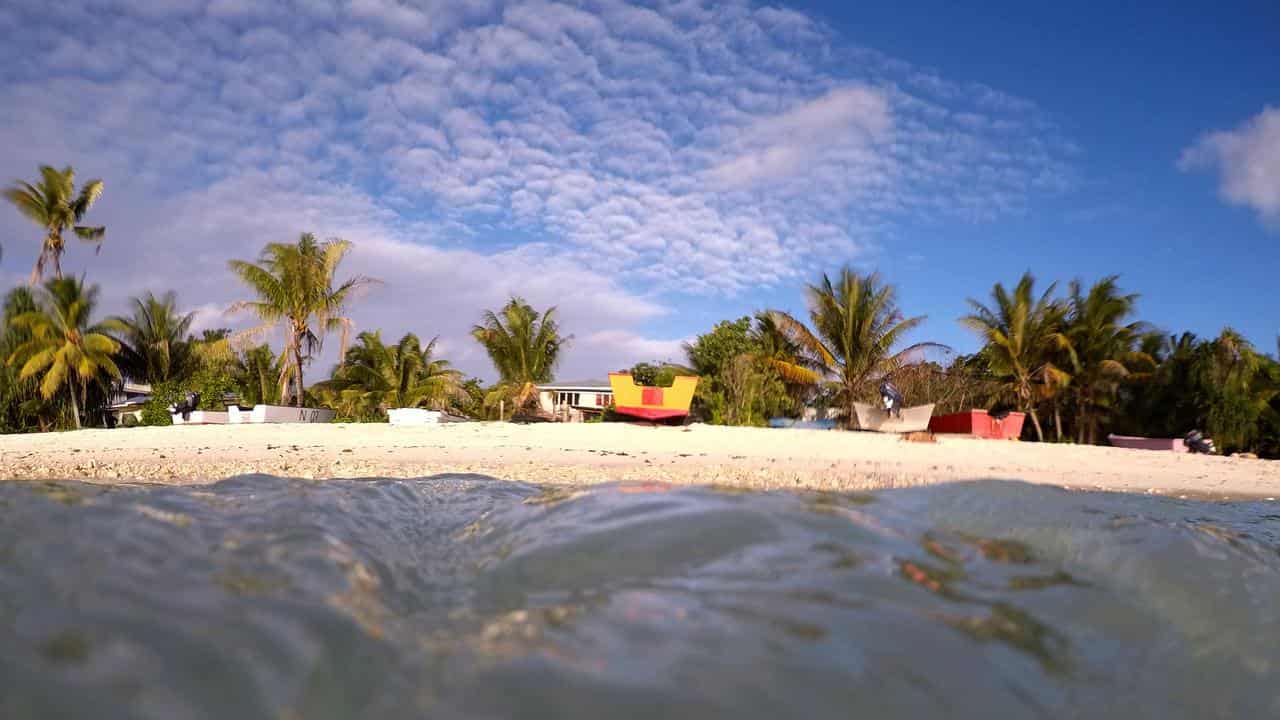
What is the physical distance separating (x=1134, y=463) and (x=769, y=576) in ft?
39.1

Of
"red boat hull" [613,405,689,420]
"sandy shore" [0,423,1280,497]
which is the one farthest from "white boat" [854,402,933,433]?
"red boat hull" [613,405,689,420]

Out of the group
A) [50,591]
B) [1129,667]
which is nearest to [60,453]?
[50,591]

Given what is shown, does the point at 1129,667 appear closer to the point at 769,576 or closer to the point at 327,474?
the point at 769,576

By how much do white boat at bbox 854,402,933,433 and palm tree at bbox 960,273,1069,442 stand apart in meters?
8.11

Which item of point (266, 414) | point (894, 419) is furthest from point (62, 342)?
point (894, 419)

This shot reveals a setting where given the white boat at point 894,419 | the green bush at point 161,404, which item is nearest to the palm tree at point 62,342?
the green bush at point 161,404

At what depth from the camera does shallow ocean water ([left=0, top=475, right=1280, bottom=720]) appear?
893mm

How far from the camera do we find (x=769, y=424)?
19844 mm

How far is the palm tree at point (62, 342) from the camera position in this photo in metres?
20.2

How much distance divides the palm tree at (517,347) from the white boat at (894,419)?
10.4 meters

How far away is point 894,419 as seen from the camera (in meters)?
15.7

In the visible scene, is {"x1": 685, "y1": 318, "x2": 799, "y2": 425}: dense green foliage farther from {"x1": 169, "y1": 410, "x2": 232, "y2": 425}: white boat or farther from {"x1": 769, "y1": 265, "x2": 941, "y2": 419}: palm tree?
{"x1": 169, "y1": 410, "x2": 232, "y2": 425}: white boat

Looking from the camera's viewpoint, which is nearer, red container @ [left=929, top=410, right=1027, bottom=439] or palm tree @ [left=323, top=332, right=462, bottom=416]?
red container @ [left=929, top=410, right=1027, bottom=439]

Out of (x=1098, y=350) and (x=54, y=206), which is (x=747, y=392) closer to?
(x=1098, y=350)
